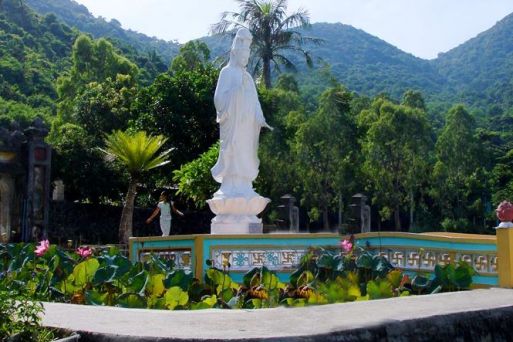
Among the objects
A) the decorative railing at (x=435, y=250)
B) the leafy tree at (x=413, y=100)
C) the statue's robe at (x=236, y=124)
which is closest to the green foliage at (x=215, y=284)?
the decorative railing at (x=435, y=250)

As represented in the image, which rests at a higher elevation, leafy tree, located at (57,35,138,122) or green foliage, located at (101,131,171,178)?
leafy tree, located at (57,35,138,122)

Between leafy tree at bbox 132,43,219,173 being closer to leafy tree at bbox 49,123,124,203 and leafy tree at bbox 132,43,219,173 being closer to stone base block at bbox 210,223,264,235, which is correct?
leafy tree at bbox 49,123,124,203

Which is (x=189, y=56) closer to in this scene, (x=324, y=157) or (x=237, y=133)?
(x=324, y=157)

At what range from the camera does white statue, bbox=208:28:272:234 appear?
11852 millimetres

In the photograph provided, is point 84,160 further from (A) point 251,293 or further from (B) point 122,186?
(A) point 251,293

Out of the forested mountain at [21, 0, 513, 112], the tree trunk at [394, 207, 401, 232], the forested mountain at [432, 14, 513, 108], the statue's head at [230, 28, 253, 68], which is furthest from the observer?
the forested mountain at [432, 14, 513, 108]

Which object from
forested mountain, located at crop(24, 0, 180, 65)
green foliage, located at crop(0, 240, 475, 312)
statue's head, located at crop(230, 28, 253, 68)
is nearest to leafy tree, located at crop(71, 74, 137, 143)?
statue's head, located at crop(230, 28, 253, 68)

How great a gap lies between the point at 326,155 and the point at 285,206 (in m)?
Answer: 7.91

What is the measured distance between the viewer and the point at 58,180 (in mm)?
26016

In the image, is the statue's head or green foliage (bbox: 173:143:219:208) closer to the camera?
the statue's head

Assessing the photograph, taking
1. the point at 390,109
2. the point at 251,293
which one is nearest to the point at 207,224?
the point at 390,109

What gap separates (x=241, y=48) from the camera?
1218cm

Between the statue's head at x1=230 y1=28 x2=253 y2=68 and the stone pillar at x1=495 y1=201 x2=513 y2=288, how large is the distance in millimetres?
6456

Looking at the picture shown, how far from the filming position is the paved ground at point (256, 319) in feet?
10.8
